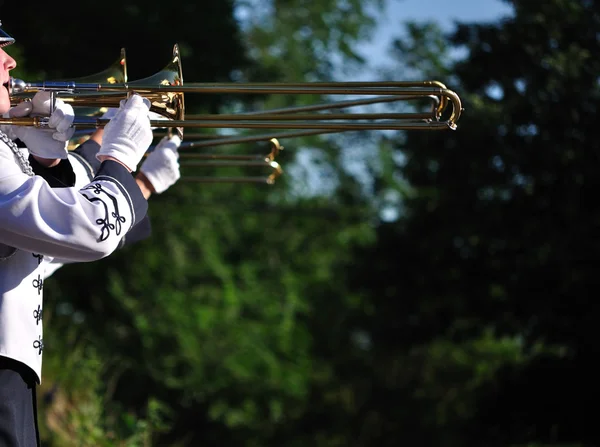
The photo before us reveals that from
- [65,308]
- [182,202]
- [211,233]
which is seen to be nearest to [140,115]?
[65,308]

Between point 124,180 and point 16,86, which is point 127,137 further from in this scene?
point 16,86

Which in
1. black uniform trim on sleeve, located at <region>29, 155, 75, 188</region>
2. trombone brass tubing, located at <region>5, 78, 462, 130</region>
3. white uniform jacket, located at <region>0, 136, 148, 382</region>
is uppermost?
trombone brass tubing, located at <region>5, 78, 462, 130</region>

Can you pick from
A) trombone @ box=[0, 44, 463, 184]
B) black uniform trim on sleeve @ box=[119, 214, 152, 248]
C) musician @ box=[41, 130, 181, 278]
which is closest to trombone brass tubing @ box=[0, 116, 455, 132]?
trombone @ box=[0, 44, 463, 184]

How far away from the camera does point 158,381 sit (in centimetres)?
999

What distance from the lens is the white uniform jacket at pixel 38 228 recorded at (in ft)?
7.11

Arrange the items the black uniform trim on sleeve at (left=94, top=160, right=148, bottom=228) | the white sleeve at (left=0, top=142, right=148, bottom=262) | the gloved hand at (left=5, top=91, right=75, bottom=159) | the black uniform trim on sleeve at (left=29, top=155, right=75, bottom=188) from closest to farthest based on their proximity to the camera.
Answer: the white sleeve at (left=0, top=142, right=148, bottom=262), the black uniform trim on sleeve at (left=94, top=160, right=148, bottom=228), the gloved hand at (left=5, top=91, right=75, bottom=159), the black uniform trim on sleeve at (left=29, top=155, right=75, bottom=188)

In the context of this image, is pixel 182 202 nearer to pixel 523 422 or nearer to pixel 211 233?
pixel 211 233

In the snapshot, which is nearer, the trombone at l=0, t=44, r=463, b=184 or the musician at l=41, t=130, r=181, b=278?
the trombone at l=0, t=44, r=463, b=184

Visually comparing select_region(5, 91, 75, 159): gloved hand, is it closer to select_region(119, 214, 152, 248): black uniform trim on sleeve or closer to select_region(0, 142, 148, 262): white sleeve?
select_region(0, 142, 148, 262): white sleeve

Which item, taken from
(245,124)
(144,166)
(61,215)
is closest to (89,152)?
(144,166)

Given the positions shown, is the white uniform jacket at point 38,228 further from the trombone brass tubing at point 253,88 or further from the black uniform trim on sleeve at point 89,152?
the black uniform trim on sleeve at point 89,152

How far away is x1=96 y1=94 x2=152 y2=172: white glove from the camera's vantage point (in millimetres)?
2330

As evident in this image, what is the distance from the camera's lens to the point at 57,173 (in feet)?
8.82

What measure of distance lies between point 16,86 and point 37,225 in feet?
1.88
